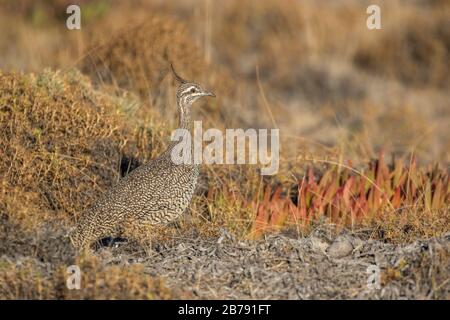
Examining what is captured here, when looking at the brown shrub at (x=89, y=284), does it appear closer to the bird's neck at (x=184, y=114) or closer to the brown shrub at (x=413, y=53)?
the bird's neck at (x=184, y=114)

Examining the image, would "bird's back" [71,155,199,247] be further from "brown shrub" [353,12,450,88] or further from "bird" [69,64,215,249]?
"brown shrub" [353,12,450,88]

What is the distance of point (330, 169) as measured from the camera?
702 centimetres

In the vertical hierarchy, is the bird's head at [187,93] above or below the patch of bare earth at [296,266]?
above

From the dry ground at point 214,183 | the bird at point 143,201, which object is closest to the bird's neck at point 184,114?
the bird at point 143,201

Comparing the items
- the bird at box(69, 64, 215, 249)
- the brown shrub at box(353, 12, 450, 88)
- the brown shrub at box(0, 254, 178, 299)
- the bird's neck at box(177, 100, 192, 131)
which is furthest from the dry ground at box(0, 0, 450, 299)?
the bird's neck at box(177, 100, 192, 131)

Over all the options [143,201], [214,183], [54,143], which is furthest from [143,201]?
[214,183]

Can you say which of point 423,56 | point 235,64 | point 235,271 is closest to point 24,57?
point 235,64

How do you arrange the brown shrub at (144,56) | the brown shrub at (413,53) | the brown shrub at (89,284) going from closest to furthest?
1. the brown shrub at (89,284)
2. the brown shrub at (144,56)
3. the brown shrub at (413,53)

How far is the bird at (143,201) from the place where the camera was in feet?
18.0

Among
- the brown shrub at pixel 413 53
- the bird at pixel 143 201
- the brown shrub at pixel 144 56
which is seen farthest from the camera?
the brown shrub at pixel 413 53

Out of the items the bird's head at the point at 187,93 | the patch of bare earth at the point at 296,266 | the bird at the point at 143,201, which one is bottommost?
the patch of bare earth at the point at 296,266

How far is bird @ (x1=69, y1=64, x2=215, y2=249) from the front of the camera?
5.47 meters

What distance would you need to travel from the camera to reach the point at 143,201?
5609mm

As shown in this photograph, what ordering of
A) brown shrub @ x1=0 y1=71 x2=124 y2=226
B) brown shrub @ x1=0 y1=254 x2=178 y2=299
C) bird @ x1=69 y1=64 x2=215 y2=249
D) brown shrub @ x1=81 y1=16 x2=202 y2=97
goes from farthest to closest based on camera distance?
brown shrub @ x1=81 y1=16 x2=202 y2=97, brown shrub @ x1=0 y1=71 x2=124 y2=226, bird @ x1=69 y1=64 x2=215 y2=249, brown shrub @ x1=0 y1=254 x2=178 y2=299
